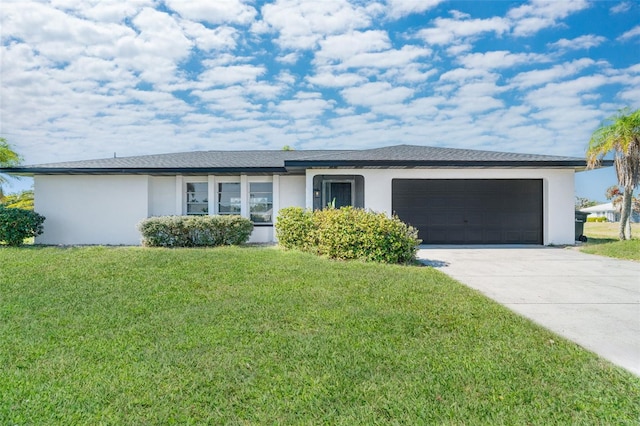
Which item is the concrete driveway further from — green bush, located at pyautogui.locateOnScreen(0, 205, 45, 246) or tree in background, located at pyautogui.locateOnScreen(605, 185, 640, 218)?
tree in background, located at pyautogui.locateOnScreen(605, 185, 640, 218)

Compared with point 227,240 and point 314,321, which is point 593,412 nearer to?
point 314,321

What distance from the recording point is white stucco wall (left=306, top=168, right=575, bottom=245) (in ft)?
38.0

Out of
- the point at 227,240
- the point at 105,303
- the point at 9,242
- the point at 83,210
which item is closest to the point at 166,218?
the point at 227,240

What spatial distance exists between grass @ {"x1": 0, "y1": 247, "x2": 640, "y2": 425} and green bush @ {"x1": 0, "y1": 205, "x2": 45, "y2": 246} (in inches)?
263

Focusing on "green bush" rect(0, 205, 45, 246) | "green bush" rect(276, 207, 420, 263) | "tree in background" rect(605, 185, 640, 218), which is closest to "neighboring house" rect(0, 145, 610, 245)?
"green bush" rect(0, 205, 45, 246)

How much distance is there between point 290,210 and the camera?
999 centimetres

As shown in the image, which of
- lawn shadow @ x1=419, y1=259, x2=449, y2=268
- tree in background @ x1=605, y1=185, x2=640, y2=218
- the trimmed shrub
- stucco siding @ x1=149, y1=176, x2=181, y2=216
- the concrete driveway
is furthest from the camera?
tree in background @ x1=605, y1=185, x2=640, y2=218

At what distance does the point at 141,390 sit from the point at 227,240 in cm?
847

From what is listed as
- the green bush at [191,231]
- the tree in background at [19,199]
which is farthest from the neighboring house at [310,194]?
the tree in background at [19,199]

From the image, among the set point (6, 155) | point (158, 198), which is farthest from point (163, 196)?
point (6, 155)

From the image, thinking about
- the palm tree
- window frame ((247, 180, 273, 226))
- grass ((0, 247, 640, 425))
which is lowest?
grass ((0, 247, 640, 425))

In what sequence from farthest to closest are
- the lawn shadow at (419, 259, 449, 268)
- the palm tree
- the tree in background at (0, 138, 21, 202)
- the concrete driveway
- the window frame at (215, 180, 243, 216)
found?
the tree in background at (0, 138, 21, 202) → the window frame at (215, 180, 243, 216) → the palm tree → the lawn shadow at (419, 259, 449, 268) → the concrete driveway

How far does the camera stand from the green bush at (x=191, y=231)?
10719mm

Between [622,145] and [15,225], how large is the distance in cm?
1977
